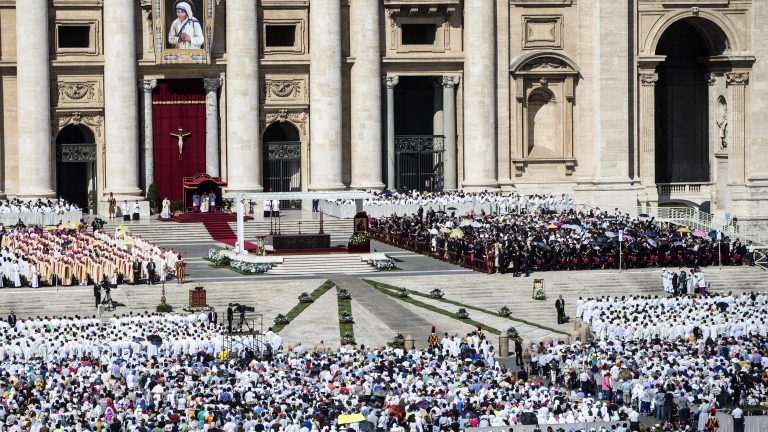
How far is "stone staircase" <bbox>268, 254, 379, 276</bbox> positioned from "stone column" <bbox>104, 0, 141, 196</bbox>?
64.0ft

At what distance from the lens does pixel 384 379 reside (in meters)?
46.1

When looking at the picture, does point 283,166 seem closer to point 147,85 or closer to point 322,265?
point 147,85

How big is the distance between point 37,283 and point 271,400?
25946 millimetres

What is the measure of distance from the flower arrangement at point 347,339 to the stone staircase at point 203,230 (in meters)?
21.9

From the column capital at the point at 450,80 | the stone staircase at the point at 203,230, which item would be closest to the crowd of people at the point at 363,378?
the stone staircase at the point at 203,230

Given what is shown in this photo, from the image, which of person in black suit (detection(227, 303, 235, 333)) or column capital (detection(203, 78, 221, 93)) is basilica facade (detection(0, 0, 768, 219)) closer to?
column capital (detection(203, 78, 221, 93))

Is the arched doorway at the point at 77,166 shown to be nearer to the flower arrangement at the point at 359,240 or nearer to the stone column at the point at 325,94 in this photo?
the stone column at the point at 325,94

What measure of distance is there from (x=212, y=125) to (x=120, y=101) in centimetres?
589

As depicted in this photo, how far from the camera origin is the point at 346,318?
61469 mm

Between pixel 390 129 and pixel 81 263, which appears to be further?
pixel 390 129

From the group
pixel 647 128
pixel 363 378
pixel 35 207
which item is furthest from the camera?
pixel 647 128

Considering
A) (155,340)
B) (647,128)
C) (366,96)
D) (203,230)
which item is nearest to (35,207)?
(203,230)

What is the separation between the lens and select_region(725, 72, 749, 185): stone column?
98.1 metres

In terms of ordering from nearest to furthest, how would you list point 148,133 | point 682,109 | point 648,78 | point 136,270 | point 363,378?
1. point 363,378
2. point 136,270
3. point 148,133
4. point 648,78
5. point 682,109
